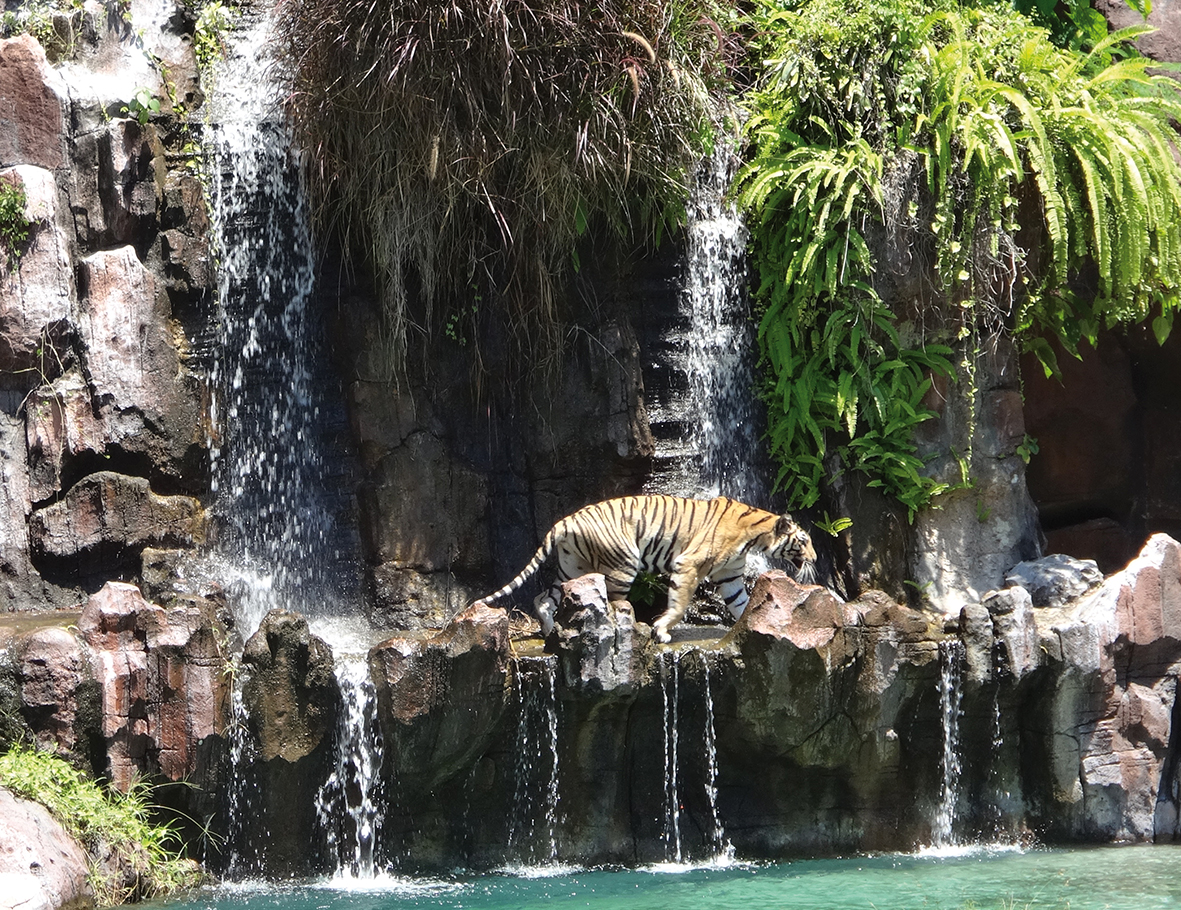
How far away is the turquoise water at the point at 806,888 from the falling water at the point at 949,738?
303 mm

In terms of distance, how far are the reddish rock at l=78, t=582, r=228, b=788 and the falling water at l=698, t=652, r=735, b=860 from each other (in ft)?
9.06

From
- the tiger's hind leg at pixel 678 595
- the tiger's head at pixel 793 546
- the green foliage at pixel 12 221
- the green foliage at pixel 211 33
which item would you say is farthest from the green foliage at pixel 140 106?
the tiger's head at pixel 793 546

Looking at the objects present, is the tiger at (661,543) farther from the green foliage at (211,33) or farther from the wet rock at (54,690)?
the green foliage at (211,33)

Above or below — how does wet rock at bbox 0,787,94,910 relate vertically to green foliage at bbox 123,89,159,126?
below

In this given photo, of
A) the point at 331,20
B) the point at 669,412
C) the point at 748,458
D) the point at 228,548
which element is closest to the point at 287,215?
the point at 331,20

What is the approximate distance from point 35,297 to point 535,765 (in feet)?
15.6

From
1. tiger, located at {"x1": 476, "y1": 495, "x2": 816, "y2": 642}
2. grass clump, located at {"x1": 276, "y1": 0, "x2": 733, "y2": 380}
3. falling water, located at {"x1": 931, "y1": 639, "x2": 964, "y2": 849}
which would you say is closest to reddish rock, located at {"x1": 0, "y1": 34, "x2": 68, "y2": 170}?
grass clump, located at {"x1": 276, "y1": 0, "x2": 733, "y2": 380}

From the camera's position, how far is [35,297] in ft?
31.2

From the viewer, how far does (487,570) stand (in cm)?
1023

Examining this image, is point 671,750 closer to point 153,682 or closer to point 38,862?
point 153,682

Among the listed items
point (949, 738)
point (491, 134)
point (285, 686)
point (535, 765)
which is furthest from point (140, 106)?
point (949, 738)

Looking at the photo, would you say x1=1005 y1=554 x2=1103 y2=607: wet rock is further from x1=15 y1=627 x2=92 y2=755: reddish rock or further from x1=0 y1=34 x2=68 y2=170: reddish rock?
x1=0 y1=34 x2=68 y2=170: reddish rock

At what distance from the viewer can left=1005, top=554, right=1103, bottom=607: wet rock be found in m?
9.25

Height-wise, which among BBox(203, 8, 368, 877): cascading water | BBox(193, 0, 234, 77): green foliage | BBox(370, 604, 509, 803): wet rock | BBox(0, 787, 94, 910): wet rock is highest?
BBox(193, 0, 234, 77): green foliage
